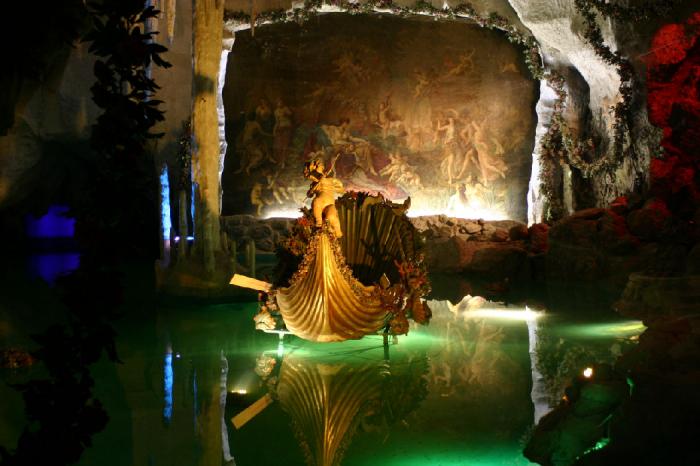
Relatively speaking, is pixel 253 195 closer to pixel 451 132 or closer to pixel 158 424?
pixel 451 132

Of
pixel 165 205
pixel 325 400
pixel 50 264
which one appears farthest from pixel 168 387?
pixel 50 264

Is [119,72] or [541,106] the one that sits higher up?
→ [541,106]

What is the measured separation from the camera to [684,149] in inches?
508

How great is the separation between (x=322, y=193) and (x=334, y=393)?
2.62 m

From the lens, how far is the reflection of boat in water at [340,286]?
268 inches

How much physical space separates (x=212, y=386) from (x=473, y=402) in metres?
2.16

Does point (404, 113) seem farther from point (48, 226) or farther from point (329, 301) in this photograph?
point (48, 226)

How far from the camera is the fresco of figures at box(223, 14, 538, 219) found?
59.9ft

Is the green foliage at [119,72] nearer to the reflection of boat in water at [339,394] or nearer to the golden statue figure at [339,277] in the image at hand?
the reflection of boat in water at [339,394]

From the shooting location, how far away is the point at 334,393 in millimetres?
5348

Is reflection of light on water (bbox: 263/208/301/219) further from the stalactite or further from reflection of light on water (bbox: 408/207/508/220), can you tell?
the stalactite

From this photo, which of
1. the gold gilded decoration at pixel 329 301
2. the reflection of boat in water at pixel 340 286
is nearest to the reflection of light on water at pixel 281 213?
the reflection of boat in water at pixel 340 286

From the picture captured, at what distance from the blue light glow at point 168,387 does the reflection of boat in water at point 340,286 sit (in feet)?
3.73

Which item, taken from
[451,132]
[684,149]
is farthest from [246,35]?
[684,149]
